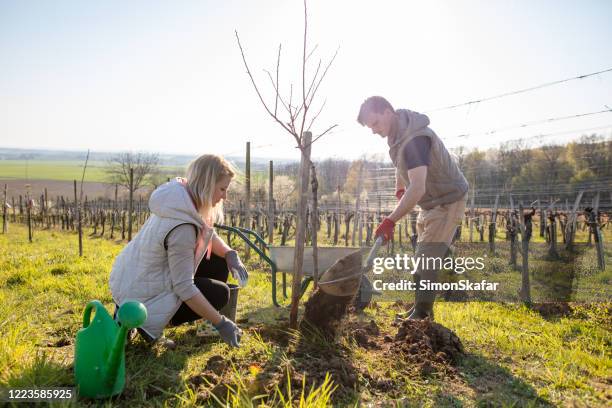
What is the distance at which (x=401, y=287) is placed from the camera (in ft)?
20.0

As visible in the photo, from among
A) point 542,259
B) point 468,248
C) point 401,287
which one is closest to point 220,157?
point 401,287

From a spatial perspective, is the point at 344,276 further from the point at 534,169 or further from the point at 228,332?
the point at 534,169

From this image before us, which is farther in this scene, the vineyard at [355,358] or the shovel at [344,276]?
the shovel at [344,276]

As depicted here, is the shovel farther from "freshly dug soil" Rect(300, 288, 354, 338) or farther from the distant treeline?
the distant treeline

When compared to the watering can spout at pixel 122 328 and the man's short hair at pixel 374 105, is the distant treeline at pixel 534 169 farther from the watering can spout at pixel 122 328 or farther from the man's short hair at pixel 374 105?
the watering can spout at pixel 122 328

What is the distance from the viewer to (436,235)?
3406 millimetres

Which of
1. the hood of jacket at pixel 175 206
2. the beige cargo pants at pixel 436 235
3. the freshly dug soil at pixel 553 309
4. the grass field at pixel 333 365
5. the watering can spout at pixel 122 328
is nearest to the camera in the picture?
the watering can spout at pixel 122 328

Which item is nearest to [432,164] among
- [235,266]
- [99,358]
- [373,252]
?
[373,252]

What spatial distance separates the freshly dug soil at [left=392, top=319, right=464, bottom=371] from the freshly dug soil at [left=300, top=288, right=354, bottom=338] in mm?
413

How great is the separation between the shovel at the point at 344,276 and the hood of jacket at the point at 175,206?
959 mm

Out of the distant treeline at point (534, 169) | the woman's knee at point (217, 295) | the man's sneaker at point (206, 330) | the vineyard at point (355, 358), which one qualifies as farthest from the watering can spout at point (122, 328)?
the distant treeline at point (534, 169)

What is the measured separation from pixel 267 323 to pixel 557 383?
2120 mm

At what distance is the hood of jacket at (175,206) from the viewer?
2311mm

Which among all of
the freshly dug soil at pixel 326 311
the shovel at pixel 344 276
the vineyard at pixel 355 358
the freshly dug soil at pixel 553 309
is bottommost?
the freshly dug soil at pixel 553 309
